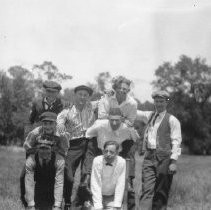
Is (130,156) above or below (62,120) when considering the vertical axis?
below

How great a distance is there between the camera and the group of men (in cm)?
702

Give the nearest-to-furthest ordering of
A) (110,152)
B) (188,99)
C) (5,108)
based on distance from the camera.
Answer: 1. (110,152)
2. (5,108)
3. (188,99)

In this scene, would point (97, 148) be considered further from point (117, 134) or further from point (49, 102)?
point (49, 102)

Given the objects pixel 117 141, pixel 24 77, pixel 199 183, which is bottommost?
pixel 199 183

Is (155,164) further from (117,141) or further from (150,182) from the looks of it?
(117,141)

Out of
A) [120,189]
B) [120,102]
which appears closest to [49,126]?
[120,102]

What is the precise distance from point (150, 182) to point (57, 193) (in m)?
1.68

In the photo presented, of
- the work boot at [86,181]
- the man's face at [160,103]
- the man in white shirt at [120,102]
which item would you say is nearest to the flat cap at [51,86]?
the man in white shirt at [120,102]

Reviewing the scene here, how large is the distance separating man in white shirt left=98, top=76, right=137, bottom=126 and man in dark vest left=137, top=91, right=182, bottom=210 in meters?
0.44

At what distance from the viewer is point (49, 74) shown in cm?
6306

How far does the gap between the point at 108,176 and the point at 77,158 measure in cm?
98

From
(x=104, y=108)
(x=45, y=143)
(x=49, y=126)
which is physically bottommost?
Answer: (x=45, y=143)

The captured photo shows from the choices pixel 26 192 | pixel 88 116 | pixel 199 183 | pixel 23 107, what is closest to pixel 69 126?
pixel 88 116

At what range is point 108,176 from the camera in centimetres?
709
